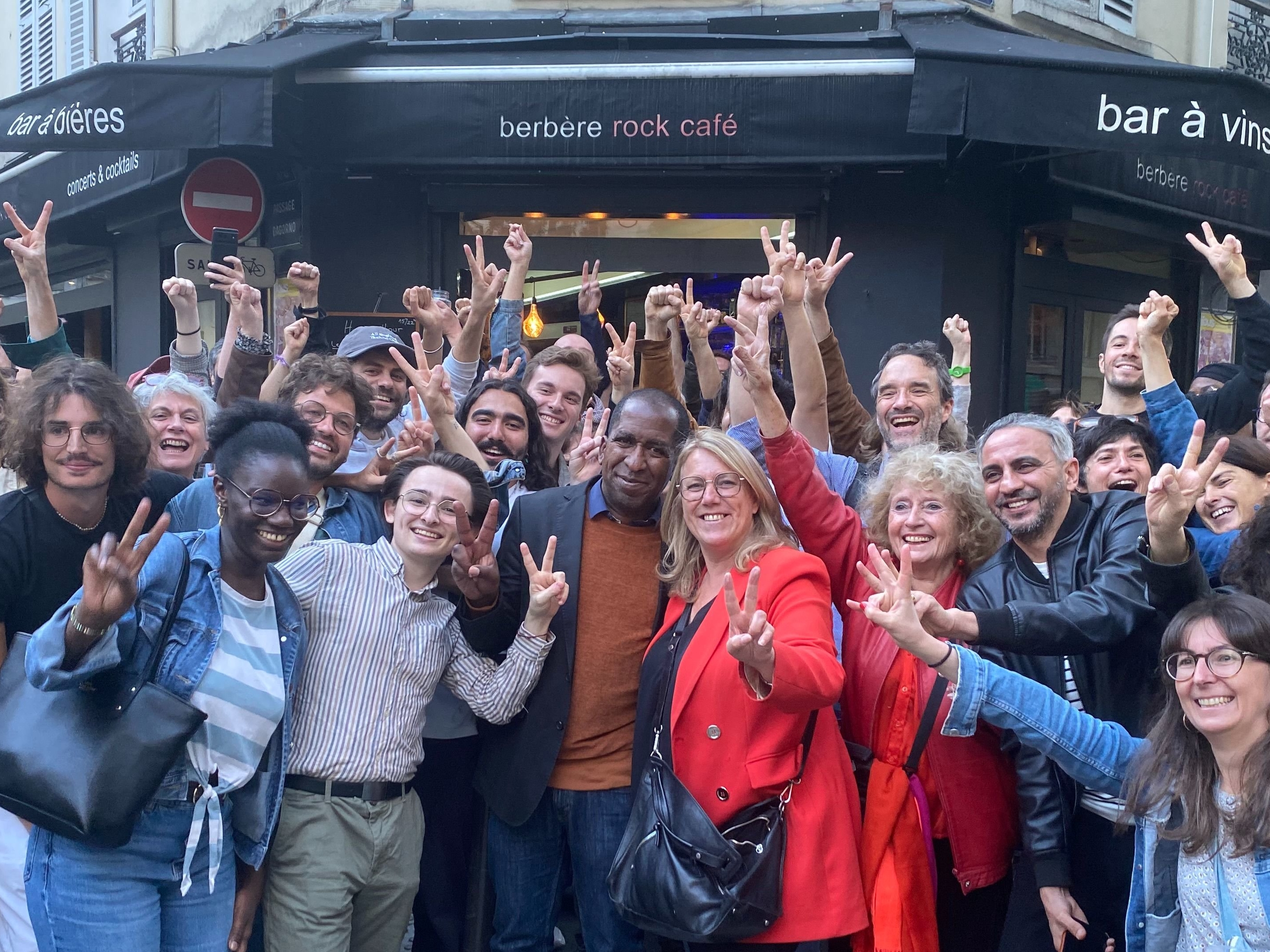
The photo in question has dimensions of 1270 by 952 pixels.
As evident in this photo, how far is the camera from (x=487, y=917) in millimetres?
3842

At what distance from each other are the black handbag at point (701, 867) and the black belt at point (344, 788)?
2.29 feet

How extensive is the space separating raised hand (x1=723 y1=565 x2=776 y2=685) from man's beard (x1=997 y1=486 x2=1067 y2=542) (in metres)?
0.92

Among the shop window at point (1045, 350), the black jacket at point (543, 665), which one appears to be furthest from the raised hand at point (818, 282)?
the shop window at point (1045, 350)

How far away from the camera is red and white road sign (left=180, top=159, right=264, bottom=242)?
26.5 ft

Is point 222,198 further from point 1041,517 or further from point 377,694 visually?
point 1041,517

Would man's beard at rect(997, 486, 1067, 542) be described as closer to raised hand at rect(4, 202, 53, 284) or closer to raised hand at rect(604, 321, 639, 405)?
raised hand at rect(604, 321, 639, 405)

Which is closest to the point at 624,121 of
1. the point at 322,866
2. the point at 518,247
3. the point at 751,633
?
the point at 518,247

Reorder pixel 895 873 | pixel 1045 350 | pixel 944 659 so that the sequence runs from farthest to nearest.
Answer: pixel 1045 350 < pixel 895 873 < pixel 944 659

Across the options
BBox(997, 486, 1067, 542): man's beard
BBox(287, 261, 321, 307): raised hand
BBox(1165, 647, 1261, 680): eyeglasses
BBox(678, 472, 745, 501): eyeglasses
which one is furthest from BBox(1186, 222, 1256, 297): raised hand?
BBox(287, 261, 321, 307): raised hand

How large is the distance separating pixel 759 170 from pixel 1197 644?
18.0ft

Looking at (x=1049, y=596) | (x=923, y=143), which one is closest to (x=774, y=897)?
(x=1049, y=596)

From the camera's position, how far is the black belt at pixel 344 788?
3.21 metres

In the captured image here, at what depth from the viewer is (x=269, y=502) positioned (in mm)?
3055

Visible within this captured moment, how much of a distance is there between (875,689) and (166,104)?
235 inches
